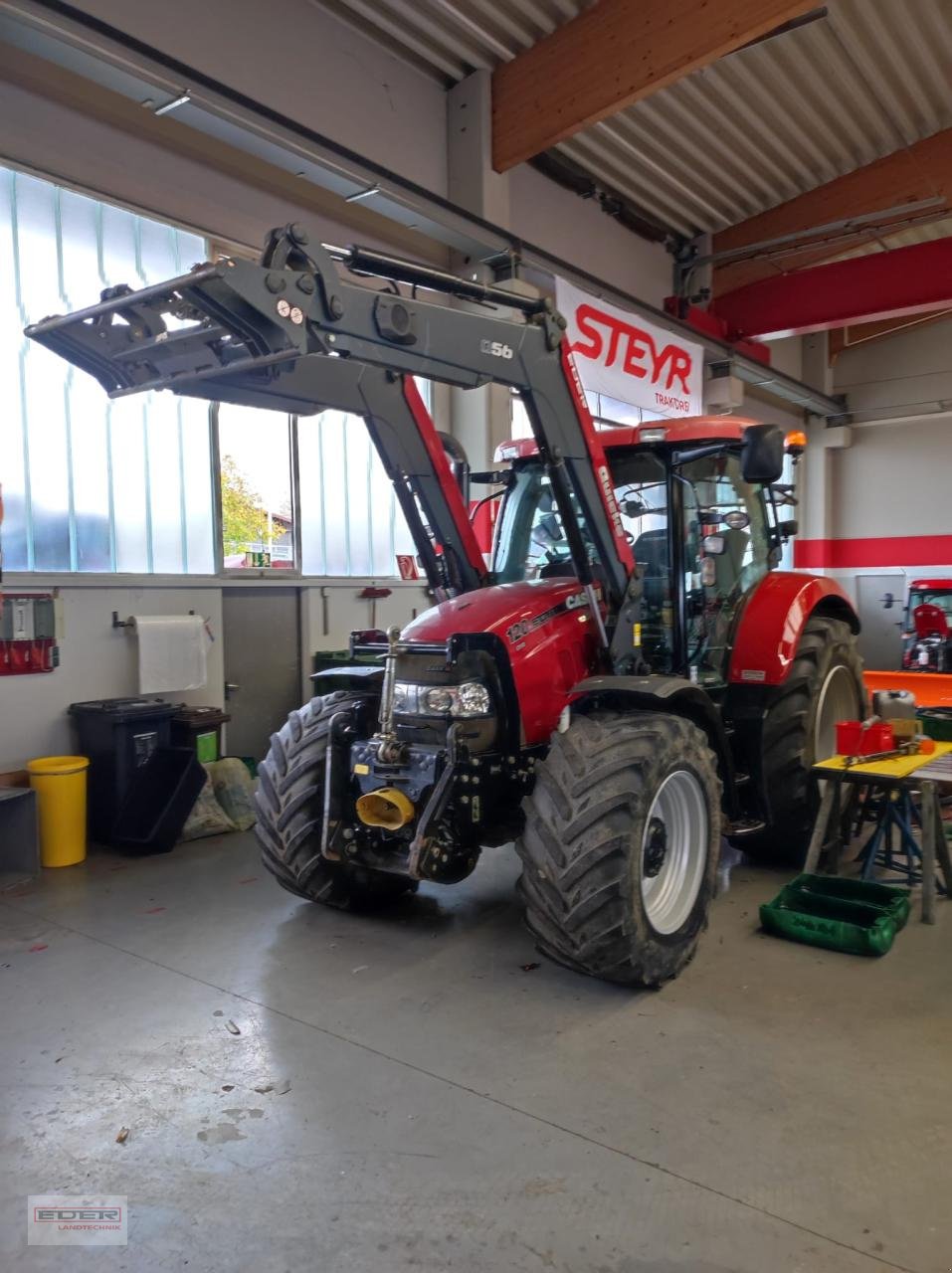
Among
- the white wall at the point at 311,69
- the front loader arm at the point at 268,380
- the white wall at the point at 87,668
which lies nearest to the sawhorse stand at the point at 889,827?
the front loader arm at the point at 268,380

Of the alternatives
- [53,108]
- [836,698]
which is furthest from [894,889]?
[53,108]

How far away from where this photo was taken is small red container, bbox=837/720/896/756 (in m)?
3.88

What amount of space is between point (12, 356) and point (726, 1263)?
16.1ft

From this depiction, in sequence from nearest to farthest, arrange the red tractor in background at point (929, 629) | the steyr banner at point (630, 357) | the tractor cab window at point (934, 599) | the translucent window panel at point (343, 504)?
the translucent window panel at point (343, 504) → the steyr banner at point (630, 357) → the red tractor in background at point (929, 629) → the tractor cab window at point (934, 599)

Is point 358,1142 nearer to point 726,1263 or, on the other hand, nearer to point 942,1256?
point 726,1263

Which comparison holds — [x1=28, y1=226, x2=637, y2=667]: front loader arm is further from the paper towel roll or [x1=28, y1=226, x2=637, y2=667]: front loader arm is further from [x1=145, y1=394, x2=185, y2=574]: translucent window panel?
[x1=145, y1=394, x2=185, y2=574]: translucent window panel

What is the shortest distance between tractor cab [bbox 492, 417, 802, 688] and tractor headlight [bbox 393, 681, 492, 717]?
866 millimetres

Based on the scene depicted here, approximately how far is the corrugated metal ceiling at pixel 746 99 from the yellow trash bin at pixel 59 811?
5.06 m

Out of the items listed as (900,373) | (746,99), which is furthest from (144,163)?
(900,373)

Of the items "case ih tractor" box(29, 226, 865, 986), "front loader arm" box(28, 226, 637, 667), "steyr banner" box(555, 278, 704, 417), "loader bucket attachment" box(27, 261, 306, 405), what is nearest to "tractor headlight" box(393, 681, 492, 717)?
"case ih tractor" box(29, 226, 865, 986)

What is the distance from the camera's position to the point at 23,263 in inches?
188

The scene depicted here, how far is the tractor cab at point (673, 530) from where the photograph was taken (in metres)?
3.89

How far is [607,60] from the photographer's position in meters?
6.18

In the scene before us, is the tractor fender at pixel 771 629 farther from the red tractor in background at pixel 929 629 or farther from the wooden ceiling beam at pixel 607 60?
the red tractor in background at pixel 929 629
